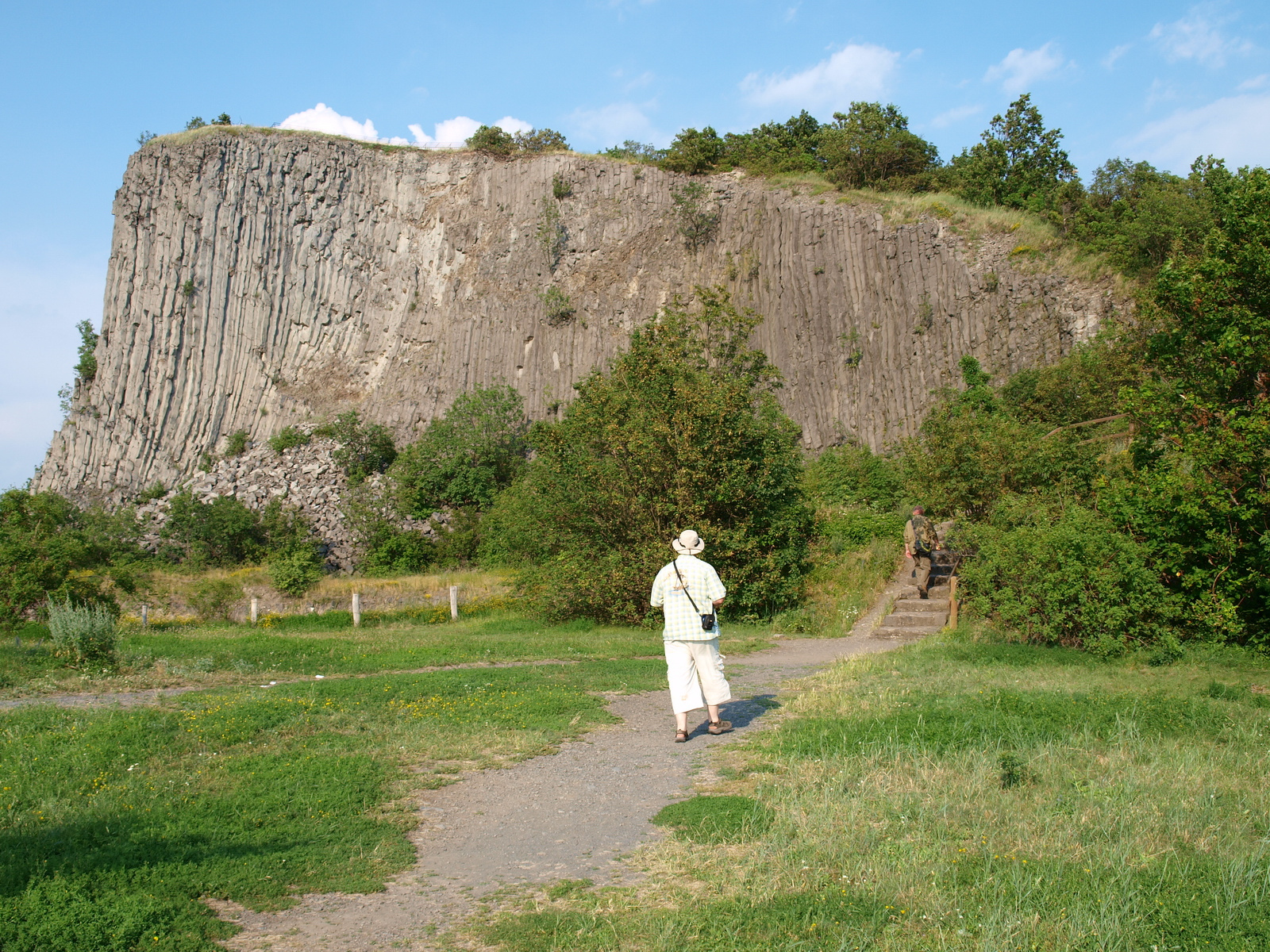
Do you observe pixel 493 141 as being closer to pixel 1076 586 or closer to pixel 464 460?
pixel 464 460

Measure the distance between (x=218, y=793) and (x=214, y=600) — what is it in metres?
24.9

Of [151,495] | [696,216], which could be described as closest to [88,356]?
[151,495]

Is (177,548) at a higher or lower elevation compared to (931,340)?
lower

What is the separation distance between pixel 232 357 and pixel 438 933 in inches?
2061

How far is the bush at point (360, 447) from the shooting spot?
4616 centimetres

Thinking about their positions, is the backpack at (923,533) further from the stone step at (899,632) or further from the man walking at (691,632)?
the man walking at (691,632)

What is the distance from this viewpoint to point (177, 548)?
142 ft

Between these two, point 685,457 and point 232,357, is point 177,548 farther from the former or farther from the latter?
point 685,457

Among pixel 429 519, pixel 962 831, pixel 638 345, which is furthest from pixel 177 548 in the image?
pixel 962 831

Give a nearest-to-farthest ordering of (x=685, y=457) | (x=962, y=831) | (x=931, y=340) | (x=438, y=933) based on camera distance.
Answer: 1. (x=438, y=933)
2. (x=962, y=831)
3. (x=685, y=457)
4. (x=931, y=340)

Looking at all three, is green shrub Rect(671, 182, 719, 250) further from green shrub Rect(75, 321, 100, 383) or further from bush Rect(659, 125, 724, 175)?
green shrub Rect(75, 321, 100, 383)

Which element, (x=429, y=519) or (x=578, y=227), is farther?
(x=578, y=227)

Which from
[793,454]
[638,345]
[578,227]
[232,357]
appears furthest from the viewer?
[232,357]

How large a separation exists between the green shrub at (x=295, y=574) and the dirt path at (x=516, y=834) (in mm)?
27437
